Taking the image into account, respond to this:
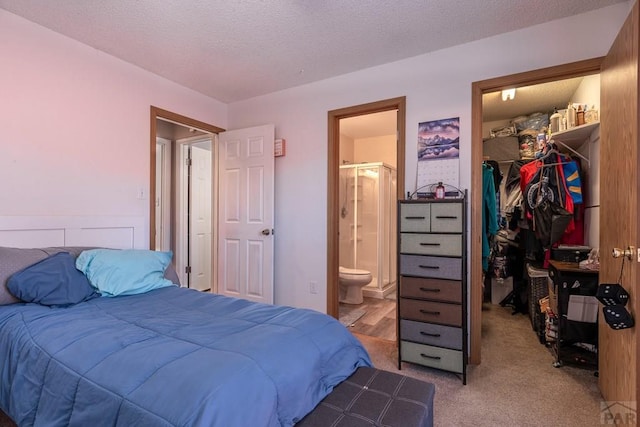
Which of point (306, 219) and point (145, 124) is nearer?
point (145, 124)

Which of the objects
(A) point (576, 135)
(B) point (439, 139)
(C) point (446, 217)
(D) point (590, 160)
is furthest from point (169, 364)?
(D) point (590, 160)

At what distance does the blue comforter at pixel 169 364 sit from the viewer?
939mm

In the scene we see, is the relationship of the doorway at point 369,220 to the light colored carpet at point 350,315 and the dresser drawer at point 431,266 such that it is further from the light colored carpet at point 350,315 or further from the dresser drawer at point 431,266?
the dresser drawer at point 431,266

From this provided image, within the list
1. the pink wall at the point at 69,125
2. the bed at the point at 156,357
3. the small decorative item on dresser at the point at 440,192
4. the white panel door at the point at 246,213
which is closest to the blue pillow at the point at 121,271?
the bed at the point at 156,357

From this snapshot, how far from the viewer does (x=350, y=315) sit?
3572 mm

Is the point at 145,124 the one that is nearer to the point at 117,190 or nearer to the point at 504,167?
the point at 117,190

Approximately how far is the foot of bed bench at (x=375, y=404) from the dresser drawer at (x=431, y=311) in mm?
876

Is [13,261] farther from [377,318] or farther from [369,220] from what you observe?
[369,220]

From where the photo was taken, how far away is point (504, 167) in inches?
159

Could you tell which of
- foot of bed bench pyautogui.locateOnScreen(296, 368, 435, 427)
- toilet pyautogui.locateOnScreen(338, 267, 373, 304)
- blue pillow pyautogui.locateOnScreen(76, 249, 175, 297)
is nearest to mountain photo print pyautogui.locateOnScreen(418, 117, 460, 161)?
foot of bed bench pyautogui.locateOnScreen(296, 368, 435, 427)

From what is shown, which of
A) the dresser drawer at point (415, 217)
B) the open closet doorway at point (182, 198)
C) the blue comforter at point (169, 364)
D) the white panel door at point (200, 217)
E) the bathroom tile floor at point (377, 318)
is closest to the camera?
the blue comforter at point (169, 364)

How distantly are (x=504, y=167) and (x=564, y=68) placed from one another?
80.9 inches

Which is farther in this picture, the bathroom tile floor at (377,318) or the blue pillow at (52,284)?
the bathroom tile floor at (377,318)

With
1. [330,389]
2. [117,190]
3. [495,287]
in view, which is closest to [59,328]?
[330,389]
